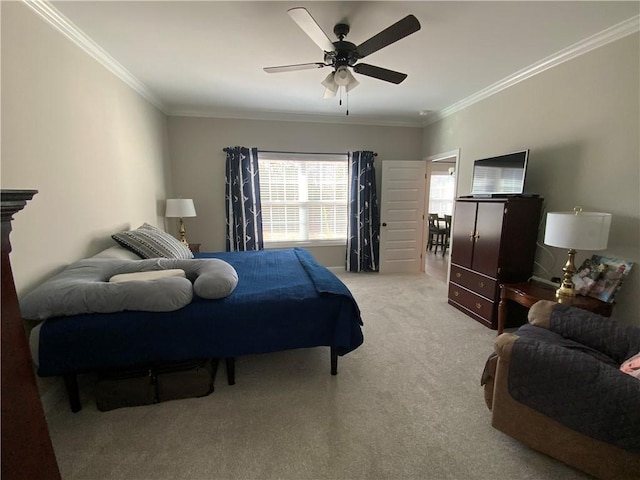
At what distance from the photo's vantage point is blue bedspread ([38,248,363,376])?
1531 millimetres

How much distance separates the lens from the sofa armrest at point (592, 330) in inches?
59.0

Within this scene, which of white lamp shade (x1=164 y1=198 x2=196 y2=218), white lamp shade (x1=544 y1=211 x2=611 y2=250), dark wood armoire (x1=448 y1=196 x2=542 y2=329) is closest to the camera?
white lamp shade (x1=544 y1=211 x2=611 y2=250)

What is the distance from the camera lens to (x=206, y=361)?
1847 mm

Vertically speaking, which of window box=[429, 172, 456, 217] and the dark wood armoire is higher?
window box=[429, 172, 456, 217]

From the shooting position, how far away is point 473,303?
9.82 ft

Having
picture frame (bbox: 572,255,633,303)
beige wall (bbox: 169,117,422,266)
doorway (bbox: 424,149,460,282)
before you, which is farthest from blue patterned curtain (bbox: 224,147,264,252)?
picture frame (bbox: 572,255,633,303)

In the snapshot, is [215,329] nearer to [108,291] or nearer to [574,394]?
[108,291]

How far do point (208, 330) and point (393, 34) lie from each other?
2.14 metres

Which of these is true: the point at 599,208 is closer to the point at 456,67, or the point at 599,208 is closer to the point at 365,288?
the point at 456,67

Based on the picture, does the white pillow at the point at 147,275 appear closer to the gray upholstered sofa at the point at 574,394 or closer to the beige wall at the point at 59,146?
the beige wall at the point at 59,146

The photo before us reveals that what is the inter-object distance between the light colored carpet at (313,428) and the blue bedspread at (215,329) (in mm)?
331

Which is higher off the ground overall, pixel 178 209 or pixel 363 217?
pixel 178 209

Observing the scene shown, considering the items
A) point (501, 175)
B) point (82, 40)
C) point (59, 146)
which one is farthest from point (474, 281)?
point (82, 40)

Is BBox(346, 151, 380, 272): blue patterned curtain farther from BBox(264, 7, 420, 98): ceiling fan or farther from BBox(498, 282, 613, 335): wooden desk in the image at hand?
BBox(498, 282, 613, 335): wooden desk
